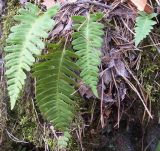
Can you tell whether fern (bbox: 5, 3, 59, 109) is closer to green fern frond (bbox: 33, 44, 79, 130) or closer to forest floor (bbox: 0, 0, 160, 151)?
green fern frond (bbox: 33, 44, 79, 130)

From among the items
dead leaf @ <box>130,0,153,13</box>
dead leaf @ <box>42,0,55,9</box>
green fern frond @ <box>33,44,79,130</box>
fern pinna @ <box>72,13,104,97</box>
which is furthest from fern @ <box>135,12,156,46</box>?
dead leaf @ <box>42,0,55,9</box>

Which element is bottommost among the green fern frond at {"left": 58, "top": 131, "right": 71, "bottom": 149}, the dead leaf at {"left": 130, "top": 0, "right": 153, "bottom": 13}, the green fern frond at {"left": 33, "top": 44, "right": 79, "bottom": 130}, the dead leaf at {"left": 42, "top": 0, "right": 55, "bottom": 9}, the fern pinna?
the green fern frond at {"left": 58, "top": 131, "right": 71, "bottom": 149}

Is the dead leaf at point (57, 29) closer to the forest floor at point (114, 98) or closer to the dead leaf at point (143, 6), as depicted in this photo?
the forest floor at point (114, 98)

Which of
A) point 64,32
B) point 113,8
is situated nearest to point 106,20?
point 113,8

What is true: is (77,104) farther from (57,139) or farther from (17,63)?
(17,63)

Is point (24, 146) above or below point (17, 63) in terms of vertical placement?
below
